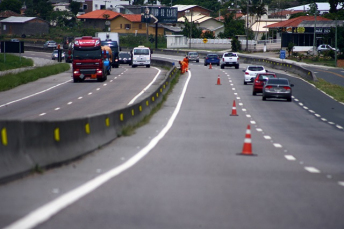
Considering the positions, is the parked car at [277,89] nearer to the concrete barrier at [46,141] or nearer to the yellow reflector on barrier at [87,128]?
the concrete barrier at [46,141]

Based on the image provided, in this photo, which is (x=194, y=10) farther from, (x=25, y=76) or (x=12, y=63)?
(x=25, y=76)

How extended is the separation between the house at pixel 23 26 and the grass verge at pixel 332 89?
103 m

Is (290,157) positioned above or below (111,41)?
below

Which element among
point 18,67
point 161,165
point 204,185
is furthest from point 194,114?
point 18,67

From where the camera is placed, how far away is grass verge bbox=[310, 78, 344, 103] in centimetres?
4208

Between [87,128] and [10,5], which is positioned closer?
[87,128]

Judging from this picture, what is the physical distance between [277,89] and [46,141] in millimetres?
27388

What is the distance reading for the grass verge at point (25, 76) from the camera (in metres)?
48.6

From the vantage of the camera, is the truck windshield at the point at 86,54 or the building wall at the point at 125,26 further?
the building wall at the point at 125,26

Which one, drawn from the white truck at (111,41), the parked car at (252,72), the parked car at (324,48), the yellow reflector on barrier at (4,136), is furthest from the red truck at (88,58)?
the parked car at (324,48)

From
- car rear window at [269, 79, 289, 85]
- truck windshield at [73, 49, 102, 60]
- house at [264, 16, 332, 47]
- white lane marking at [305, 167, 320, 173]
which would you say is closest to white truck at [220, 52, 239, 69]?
truck windshield at [73, 49, 102, 60]

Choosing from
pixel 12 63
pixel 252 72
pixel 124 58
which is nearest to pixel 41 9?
pixel 124 58

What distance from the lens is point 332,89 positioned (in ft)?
157

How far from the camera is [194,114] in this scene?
95.7 ft
